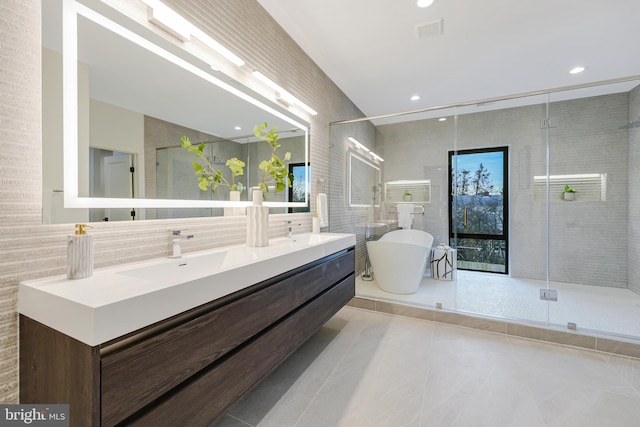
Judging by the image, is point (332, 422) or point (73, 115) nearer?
point (73, 115)

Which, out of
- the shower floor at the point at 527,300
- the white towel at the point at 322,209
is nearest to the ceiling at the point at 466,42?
the white towel at the point at 322,209

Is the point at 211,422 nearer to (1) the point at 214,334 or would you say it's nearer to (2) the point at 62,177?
(1) the point at 214,334

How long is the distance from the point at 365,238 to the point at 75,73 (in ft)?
10.6

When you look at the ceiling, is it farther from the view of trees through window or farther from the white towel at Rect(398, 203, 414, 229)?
the white towel at Rect(398, 203, 414, 229)

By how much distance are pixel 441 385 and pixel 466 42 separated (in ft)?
9.10

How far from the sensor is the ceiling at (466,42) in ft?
6.68

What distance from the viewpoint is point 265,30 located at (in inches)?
80.6

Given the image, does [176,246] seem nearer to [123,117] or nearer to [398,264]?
[123,117]

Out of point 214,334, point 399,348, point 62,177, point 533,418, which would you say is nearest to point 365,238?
point 399,348

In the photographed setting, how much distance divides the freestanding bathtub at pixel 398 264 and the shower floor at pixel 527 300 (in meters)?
0.10

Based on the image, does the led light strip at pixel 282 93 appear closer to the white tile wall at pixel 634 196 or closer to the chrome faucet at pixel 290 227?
the chrome faucet at pixel 290 227

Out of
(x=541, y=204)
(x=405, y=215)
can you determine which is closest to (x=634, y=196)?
(x=541, y=204)

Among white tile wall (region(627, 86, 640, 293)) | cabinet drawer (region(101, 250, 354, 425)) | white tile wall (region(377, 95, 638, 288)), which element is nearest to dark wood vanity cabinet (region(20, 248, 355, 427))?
cabinet drawer (region(101, 250, 354, 425))

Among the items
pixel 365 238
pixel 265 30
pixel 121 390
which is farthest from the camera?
pixel 365 238
